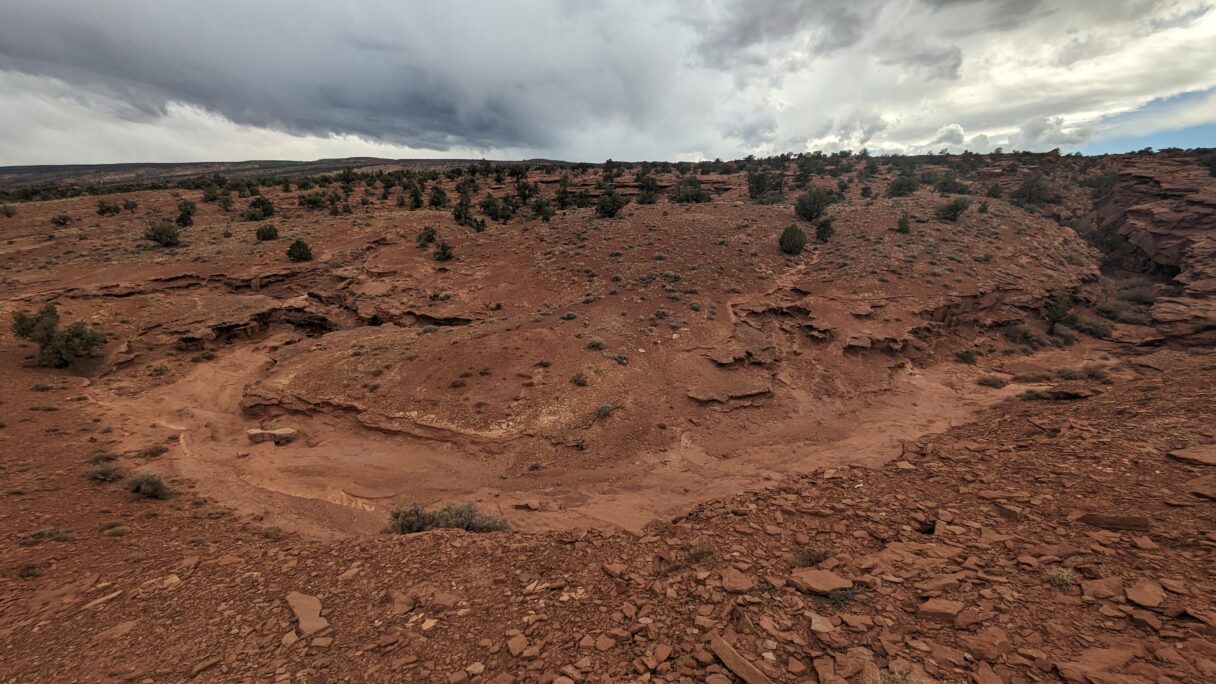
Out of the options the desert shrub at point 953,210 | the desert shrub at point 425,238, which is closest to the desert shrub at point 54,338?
the desert shrub at point 425,238

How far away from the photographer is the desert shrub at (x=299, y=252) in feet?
77.2

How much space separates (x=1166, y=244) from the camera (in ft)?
80.4

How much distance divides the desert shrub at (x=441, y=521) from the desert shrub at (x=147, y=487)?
5.36 metres

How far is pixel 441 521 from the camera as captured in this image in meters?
8.03

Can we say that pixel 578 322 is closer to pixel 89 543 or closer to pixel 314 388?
pixel 314 388

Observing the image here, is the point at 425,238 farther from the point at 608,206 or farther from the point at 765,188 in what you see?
the point at 765,188

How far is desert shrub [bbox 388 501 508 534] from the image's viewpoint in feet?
26.0

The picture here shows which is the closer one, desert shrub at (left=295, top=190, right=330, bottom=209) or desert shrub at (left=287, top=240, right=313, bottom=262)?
desert shrub at (left=287, top=240, right=313, bottom=262)

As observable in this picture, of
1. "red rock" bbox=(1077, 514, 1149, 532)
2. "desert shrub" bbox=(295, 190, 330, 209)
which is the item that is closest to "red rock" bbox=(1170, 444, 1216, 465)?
"red rock" bbox=(1077, 514, 1149, 532)

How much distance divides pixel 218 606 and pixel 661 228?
26878 millimetres

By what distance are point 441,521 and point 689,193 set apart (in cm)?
3558

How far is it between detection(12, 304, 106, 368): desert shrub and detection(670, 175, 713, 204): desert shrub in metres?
35.5

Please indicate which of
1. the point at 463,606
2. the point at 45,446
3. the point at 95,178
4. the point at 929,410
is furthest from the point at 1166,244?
the point at 95,178

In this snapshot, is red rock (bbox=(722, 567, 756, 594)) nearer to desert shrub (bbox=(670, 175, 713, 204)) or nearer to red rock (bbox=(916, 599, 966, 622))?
red rock (bbox=(916, 599, 966, 622))
